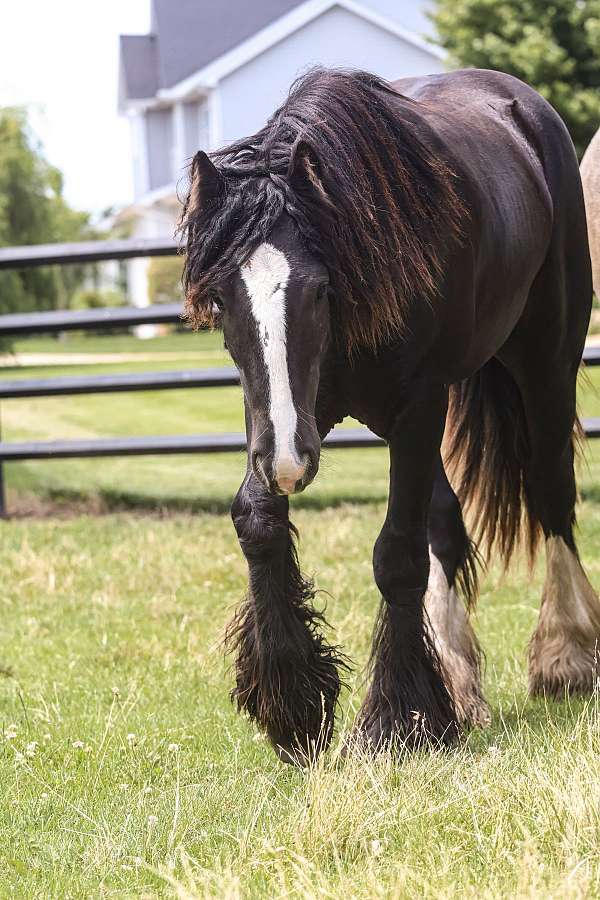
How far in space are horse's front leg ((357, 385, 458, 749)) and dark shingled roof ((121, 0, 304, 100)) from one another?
1283 inches

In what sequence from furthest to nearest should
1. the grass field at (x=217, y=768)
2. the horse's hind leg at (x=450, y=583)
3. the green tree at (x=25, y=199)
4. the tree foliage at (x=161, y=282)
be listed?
1. the tree foliage at (x=161, y=282)
2. the green tree at (x=25, y=199)
3. the horse's hind leg at (x=450, y=583)
4. the grass field at (x=217, y=768)

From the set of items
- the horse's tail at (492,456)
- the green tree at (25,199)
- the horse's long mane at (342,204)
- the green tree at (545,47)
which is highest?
the green tree at (545,47)

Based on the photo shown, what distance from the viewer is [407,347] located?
2900 millimetres

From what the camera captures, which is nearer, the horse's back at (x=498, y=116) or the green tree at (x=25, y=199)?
the horse's back at (x=498, y=116)

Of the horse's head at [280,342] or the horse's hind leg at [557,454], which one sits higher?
the horse's head at [280,342]

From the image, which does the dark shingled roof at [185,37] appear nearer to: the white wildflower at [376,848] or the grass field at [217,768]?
the grass field at [217,768]

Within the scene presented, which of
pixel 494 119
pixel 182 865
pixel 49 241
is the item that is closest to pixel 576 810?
pixel 182 865

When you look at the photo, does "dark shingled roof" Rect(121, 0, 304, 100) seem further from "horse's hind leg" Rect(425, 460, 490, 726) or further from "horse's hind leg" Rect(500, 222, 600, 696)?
"horse's hind leg" Rect(425, 460, 490, 726)

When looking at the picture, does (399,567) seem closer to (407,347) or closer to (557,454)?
(407,347)

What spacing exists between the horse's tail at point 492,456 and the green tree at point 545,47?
17.0 metres

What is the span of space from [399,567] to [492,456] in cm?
113

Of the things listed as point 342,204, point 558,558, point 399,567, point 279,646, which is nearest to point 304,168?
point 342,204

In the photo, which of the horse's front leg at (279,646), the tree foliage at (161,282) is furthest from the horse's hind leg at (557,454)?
the tree foliage at (161,282)

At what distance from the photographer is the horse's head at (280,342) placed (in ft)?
7.89
